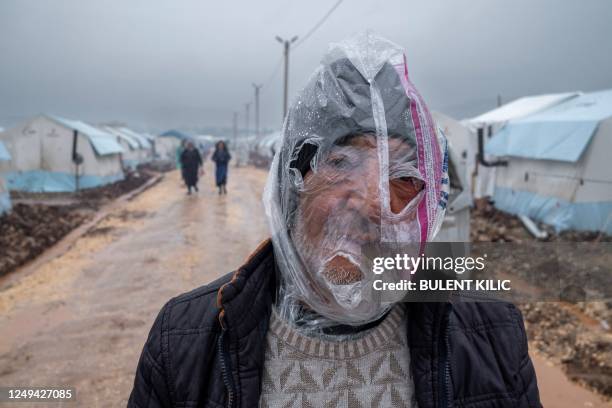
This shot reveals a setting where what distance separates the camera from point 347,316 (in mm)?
1111

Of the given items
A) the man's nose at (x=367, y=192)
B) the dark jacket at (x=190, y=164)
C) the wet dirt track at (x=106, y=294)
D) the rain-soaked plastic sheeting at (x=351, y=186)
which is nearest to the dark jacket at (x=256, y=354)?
the rain-soaked plastic sheeting at (x=351, y=186)

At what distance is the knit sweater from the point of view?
1.08m

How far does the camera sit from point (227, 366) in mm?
1077

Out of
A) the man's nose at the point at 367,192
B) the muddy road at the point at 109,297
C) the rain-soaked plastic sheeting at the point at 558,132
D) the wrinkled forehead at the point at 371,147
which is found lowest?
the muddy road at the point at 109,297

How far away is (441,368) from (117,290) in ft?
17.7

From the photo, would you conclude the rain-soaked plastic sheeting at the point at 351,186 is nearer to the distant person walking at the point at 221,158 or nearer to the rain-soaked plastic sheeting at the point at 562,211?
the rain-soaked plastic sheeting at the point at 562,211

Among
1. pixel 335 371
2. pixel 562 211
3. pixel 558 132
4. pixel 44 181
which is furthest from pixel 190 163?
pixel 335 371

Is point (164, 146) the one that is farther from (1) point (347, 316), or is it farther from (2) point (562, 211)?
(1) point (347, 316)

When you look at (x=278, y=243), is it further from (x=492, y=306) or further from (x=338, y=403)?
(x=492, y=306)

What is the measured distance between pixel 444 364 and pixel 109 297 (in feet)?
17.1

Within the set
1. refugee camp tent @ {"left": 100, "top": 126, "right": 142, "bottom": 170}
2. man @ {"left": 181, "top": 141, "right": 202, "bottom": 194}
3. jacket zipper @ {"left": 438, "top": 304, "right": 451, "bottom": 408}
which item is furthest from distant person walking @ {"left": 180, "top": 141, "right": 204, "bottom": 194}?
jacket zipper @ {"left": 438, "top": 304, "right": 451, "bottom": 408}

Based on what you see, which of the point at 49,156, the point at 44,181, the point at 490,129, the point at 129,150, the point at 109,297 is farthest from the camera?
the point at 129,150

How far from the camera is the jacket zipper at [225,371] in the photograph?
3.47 feet

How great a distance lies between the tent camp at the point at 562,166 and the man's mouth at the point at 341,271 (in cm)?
864
